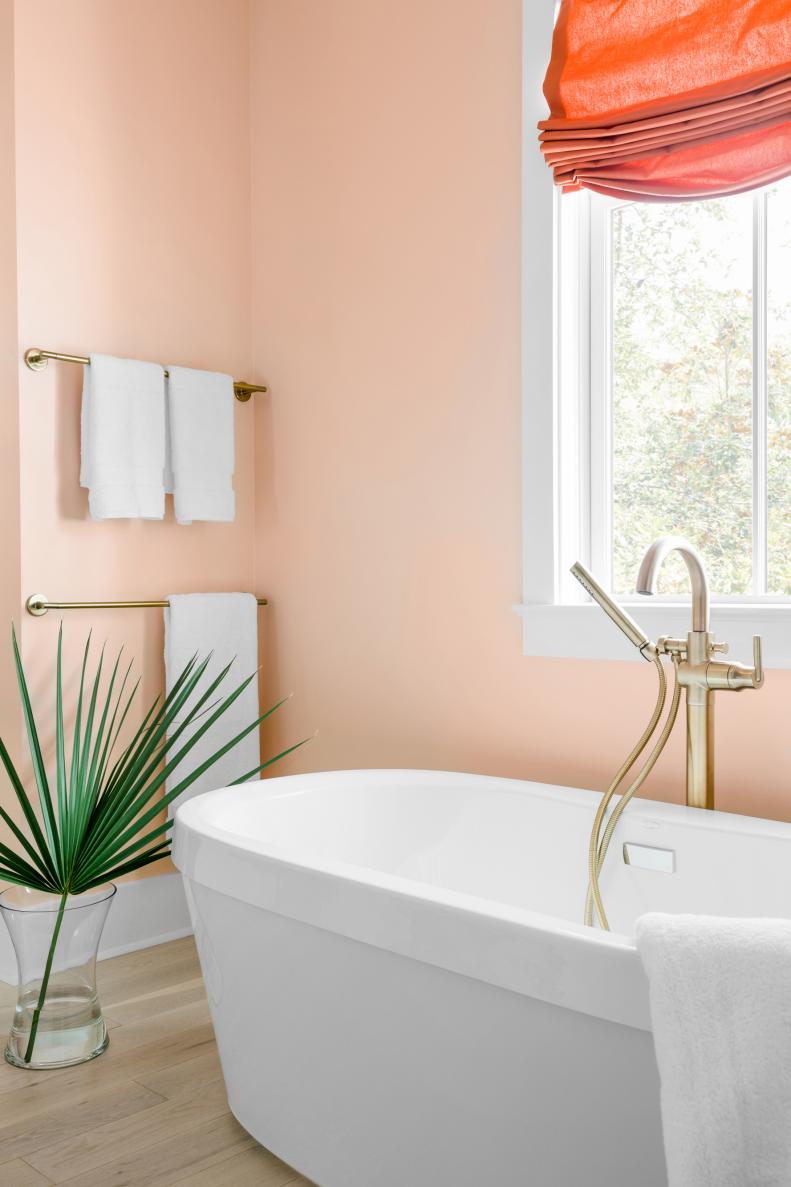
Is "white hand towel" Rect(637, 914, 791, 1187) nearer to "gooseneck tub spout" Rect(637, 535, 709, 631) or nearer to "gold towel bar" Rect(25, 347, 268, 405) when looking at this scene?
"gooseneck tub spout" Rect(637, 535, 709, 631)

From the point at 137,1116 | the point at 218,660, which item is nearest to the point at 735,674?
the point at 137,1116

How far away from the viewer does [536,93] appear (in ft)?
7.28

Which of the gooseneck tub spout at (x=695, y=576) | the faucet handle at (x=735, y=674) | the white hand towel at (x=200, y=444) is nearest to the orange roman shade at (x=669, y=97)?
the gooseneck tub spout at (x=695, y=576)

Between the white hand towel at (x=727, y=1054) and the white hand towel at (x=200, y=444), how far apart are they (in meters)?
1.92

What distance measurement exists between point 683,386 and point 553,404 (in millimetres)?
279

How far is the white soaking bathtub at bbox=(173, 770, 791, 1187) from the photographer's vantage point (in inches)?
45.8

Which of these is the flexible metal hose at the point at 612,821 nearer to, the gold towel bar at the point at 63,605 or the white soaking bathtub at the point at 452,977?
the white soaking bathtub at the point at 452,977

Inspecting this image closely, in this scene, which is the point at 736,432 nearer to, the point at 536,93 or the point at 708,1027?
the point at 536,93

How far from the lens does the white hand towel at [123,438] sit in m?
2.45

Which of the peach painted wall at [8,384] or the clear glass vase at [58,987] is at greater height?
the peach painted wall at [8,384]

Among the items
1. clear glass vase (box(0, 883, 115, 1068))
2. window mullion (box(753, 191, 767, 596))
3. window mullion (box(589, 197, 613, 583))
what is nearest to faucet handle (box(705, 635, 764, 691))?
window mullion (box(753, 191, 767, 596))

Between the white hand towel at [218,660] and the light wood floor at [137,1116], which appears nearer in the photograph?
the light wood floor at [137,1116]

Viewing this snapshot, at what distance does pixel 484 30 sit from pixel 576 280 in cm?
65

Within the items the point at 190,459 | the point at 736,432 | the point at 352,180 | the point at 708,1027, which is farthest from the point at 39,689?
the point at 708,1027
